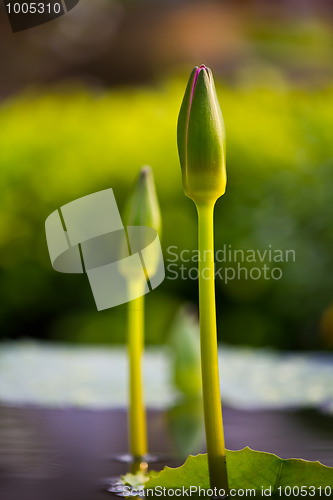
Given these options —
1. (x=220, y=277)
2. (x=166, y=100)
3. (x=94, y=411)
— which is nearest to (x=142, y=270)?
(x=94, y=411)

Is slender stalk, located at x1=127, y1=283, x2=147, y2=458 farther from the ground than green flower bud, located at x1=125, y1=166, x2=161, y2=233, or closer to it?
closer to it

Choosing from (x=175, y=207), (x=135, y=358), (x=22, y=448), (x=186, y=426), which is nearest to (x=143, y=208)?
(x=135, y=358)

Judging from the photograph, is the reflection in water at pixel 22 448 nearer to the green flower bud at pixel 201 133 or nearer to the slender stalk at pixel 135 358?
the slender stalk at pixel 135 358

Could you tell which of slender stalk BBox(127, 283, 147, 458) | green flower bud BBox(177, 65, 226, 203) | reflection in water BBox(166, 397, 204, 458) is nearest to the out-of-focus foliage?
reflection in water BBox(166, 397, 204, 458)

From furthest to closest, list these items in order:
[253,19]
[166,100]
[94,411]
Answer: [253,19]
[166,100]
[94,411]

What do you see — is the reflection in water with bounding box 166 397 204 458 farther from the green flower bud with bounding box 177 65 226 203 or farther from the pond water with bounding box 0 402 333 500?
the green flower bud with bounding box 177 65 226 203

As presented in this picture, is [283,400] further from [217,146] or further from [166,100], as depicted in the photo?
[166,100]
